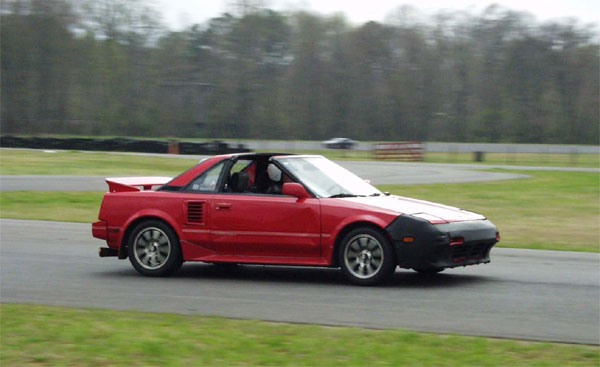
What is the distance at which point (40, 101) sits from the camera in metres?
87.9

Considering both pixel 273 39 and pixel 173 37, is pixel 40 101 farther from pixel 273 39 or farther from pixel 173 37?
pixel 273 39

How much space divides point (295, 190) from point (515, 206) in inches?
505

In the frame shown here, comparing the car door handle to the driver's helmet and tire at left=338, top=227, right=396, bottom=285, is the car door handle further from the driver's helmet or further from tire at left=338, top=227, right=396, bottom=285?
tire at left=338, top=227, right=396, bottom=285

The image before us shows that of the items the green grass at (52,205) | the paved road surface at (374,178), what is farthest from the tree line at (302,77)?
the green grass at (52,205)

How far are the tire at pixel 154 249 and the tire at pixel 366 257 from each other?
6.54 ft

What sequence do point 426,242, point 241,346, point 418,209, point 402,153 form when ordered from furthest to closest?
point 402,153, point 418,209, point 426,242, point 241,346

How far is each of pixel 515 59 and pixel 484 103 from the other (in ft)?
20.1

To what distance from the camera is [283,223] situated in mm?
8883

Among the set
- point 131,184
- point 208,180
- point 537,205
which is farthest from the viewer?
point 537,205

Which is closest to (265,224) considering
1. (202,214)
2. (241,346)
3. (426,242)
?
(202,214)

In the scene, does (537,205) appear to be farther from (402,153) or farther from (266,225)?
(402,153)

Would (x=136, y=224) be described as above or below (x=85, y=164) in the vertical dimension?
below

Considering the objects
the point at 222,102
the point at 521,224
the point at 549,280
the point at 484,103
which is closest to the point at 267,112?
the point at 222,102

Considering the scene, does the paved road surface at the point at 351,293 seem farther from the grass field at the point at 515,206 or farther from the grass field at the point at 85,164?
the grass field at the point at 85,164
